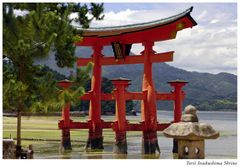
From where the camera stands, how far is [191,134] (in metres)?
8.48

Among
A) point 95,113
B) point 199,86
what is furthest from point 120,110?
point 199,86

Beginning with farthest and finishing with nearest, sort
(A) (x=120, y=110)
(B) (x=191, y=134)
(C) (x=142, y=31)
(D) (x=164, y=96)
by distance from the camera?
(D) (x=164, y=96) < (C) (x=142, y=31) < (A) (x=120, y=110) < (B) (x=191, y=134)

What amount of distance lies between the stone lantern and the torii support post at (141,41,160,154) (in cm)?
663

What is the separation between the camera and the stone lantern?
8500mm

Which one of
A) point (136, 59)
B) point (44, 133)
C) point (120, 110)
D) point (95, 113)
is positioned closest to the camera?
point (120, 110)

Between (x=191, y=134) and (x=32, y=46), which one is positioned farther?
(x=32, y=46)

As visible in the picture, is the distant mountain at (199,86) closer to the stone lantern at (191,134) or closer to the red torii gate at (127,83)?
the red torii gate at (127,83)

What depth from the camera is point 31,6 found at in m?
9.45

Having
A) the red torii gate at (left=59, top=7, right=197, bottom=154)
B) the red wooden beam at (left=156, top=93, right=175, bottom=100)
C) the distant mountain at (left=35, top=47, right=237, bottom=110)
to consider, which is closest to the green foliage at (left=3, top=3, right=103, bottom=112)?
the red torii gate at (left=59, top=7, right=197, bottom=154)

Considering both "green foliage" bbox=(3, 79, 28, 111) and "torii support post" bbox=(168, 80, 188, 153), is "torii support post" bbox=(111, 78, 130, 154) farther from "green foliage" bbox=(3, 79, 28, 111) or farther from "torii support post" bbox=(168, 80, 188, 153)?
"green foliage" bbox=(3, 79, 28, 111)

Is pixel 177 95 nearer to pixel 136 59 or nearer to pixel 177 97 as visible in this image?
pixel 177 97

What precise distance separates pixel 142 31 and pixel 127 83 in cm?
190

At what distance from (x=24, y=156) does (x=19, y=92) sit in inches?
58.3

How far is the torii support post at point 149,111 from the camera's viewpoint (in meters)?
15.7
